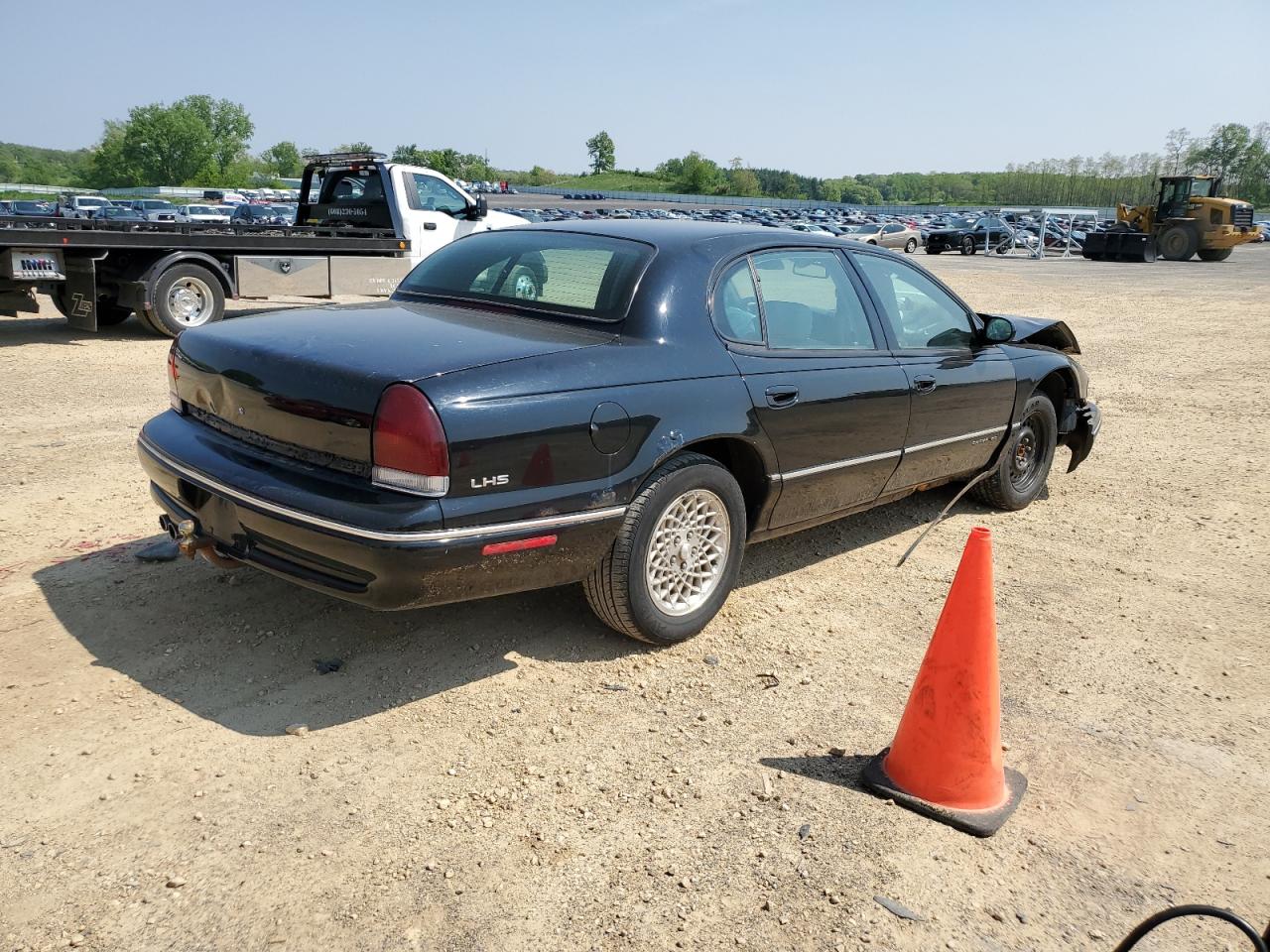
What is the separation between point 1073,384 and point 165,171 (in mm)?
149119

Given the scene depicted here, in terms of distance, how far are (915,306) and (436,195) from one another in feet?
32.9

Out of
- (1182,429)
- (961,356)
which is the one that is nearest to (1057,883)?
(961,356)

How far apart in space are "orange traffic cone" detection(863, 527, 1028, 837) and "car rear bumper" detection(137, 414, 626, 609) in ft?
3.94

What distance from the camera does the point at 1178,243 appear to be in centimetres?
3550

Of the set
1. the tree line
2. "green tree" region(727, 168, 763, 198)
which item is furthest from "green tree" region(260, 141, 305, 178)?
"green tree" region(727, 168, 763, 198)

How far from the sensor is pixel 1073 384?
6.18 meters

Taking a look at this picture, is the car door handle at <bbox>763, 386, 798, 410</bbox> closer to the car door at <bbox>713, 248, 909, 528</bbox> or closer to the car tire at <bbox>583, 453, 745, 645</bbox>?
the car door at <bbox>713, 248, 909, 528</bbox>

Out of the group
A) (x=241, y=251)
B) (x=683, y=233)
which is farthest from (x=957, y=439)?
(x=241, y=251)

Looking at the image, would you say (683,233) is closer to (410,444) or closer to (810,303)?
(810,303)

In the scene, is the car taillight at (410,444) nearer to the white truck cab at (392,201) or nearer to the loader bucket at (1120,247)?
the white truck cab at (392,201)

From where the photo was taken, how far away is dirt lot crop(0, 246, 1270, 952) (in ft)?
8.26

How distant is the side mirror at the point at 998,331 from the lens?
5318 mm

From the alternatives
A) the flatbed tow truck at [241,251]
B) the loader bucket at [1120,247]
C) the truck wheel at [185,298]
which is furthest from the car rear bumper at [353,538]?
the loader bucket at [1120,247]

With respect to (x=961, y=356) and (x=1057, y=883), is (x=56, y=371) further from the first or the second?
(x=1057, y=883)
